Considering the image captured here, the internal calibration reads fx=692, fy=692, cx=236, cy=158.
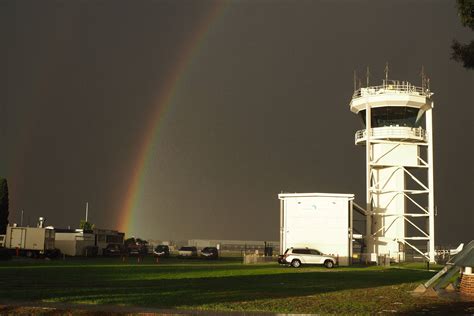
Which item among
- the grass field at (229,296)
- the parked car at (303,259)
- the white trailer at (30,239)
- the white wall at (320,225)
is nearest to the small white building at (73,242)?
the white trailer at (30,239)

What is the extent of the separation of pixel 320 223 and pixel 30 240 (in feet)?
84.0

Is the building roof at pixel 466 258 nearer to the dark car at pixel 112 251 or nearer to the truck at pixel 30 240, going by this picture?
the truck at pixel 30 240

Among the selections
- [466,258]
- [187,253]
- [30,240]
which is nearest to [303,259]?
[30,240]

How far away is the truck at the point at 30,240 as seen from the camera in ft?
187

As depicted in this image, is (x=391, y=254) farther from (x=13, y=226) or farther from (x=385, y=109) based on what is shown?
(x=13, y=226)

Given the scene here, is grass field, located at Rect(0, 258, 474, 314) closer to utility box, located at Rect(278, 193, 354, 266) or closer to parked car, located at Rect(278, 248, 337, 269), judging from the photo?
parked car, located at Rect(278, 248, 337, 269)

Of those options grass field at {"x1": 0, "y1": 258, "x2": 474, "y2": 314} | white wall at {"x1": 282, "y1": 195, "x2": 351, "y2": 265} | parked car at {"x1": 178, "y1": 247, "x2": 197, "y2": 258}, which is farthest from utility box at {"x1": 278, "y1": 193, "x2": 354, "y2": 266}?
grass field at {"x1": 0, "y1": 258, "x2": 474, "y2": 314}

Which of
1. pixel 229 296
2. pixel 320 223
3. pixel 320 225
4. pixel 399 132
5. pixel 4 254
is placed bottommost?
pixel 229 296

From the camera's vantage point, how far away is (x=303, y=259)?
2085 inches

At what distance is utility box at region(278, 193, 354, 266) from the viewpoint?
63.0m

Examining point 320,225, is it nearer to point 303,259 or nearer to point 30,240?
point 303,259

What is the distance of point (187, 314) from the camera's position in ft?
51.0

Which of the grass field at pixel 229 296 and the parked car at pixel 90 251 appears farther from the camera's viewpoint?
the parked car at pixel 90 251

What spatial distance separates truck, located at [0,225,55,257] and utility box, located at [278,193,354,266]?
68.7ft
